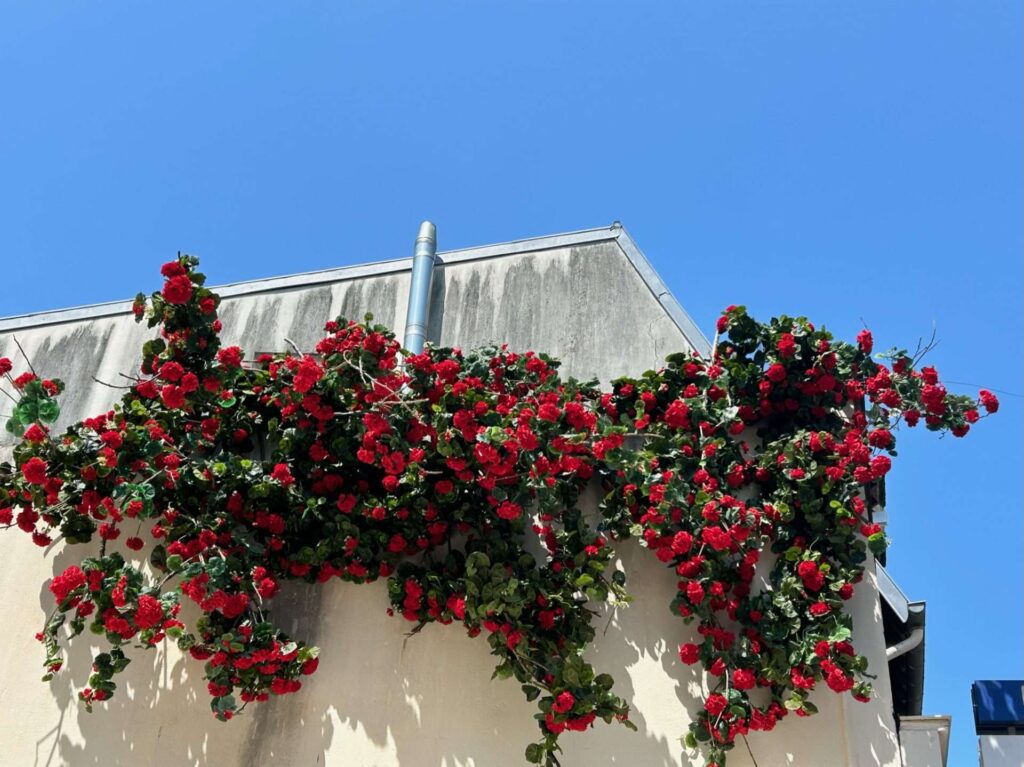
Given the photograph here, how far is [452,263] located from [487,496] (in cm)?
227

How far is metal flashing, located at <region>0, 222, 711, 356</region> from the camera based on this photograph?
251 inches

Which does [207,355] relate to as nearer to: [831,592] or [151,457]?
[151,457]

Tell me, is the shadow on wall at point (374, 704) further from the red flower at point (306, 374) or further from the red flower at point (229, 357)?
the red flower at point (229, 357)

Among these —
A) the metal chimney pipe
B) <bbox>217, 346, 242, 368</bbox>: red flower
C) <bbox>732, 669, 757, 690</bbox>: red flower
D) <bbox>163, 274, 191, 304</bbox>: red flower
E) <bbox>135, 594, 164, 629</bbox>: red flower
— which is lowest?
<bbox>732, 669, 757, 690</bbox>: red flower

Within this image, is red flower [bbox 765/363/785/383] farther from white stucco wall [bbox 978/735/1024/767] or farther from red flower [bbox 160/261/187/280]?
red flower [bbox 160/261/187/280]

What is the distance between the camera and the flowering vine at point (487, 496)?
5031 mm

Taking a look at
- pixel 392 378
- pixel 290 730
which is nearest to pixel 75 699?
pixel 290 730

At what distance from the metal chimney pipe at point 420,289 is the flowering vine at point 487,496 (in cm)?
92

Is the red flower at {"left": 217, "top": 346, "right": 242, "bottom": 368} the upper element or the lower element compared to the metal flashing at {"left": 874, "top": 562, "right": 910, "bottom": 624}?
upper

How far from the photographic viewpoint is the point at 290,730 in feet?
17.2

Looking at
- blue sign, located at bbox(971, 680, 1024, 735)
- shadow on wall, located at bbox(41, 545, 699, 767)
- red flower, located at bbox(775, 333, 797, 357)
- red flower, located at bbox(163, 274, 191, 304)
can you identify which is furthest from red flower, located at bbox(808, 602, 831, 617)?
red flower, located at bbox(163, 274, 191, 304)

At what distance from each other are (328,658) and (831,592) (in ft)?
9.51

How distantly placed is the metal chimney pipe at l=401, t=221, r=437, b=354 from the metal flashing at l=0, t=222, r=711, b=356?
142 mm

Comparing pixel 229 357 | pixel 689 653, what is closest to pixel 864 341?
pixel 689 653
